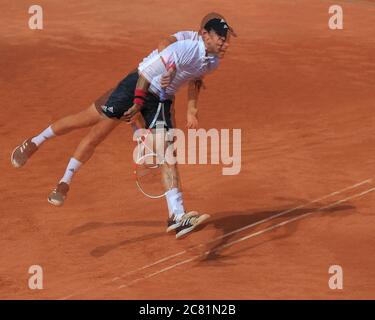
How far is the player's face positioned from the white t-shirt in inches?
2.8

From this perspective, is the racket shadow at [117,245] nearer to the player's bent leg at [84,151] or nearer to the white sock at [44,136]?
the player's bent leg at [84,151]

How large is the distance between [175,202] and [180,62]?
1617mm

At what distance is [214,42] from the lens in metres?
10.9

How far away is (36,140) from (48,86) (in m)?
6.35

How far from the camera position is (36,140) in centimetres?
1230

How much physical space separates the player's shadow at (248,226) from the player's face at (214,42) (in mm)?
2299

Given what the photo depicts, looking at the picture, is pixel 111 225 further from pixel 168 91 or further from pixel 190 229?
pixel 168 91

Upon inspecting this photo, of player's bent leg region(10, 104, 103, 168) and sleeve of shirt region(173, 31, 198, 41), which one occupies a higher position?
sleeve of shirt region(173, 31, 198, 41)

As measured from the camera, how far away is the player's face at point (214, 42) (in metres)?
10.9

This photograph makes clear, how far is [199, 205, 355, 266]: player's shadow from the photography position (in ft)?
36.9

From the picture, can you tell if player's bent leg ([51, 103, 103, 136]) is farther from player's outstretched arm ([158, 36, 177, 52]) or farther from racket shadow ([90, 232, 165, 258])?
racket shadow ([90, 232, 165, 258])

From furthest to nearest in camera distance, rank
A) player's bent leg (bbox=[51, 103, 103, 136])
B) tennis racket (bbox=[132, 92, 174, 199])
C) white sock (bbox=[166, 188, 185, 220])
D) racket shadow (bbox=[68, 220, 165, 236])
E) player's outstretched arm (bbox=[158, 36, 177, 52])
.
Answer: racket shadow (bbox=[68, 220, 165, 236]) → player's bent leg (bbox=[51, 103, 103, 136]) → tennis racket (bbox=[132, 92, 174, 199]) → white sock (bbox=[166, 188, 185, 220]) → player's outstretched arm (bbox=[158, 36, 177, 52])

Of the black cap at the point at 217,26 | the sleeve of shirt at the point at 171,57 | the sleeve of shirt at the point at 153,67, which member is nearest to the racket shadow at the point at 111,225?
the sleeve of shirt at the point at 153,67

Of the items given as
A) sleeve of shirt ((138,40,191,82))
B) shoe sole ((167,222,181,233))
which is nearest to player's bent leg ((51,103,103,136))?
sleeve of shirt ((138,40,191,82))
